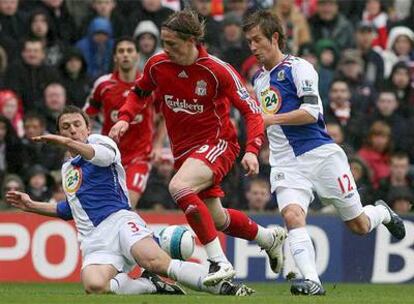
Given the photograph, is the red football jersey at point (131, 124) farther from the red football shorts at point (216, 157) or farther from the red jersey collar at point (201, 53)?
the red jersey collar at point (201, 53)

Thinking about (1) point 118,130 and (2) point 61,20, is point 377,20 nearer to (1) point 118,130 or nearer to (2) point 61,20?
(2) point 61,20

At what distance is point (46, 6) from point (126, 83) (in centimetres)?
461

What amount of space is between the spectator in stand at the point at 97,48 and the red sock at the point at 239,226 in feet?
22.1

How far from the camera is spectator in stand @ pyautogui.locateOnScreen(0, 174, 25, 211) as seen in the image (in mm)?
16750

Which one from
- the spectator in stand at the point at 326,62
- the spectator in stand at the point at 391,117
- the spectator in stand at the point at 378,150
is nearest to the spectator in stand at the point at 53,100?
the spectator in stand at the point at 326,62

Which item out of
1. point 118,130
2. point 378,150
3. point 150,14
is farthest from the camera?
point 150,14

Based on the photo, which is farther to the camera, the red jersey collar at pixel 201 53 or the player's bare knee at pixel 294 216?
the red jersey collar at pixel 201 53

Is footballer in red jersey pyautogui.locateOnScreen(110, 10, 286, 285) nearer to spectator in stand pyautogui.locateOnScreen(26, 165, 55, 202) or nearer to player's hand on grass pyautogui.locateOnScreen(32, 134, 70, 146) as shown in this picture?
player's hand on grass pyautogui.locateOnScreen(32, 134, 70, 146)

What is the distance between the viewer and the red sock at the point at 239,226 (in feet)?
42.2

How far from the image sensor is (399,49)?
67.6ft

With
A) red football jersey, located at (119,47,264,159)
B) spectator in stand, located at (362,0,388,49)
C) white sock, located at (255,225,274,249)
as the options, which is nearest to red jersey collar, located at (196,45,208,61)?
red football jersey, located at (119,47,264,159)

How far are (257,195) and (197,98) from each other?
5264 mm

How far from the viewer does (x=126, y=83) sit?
15.5m

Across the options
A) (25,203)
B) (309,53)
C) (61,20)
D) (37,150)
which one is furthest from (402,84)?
(25,203)
